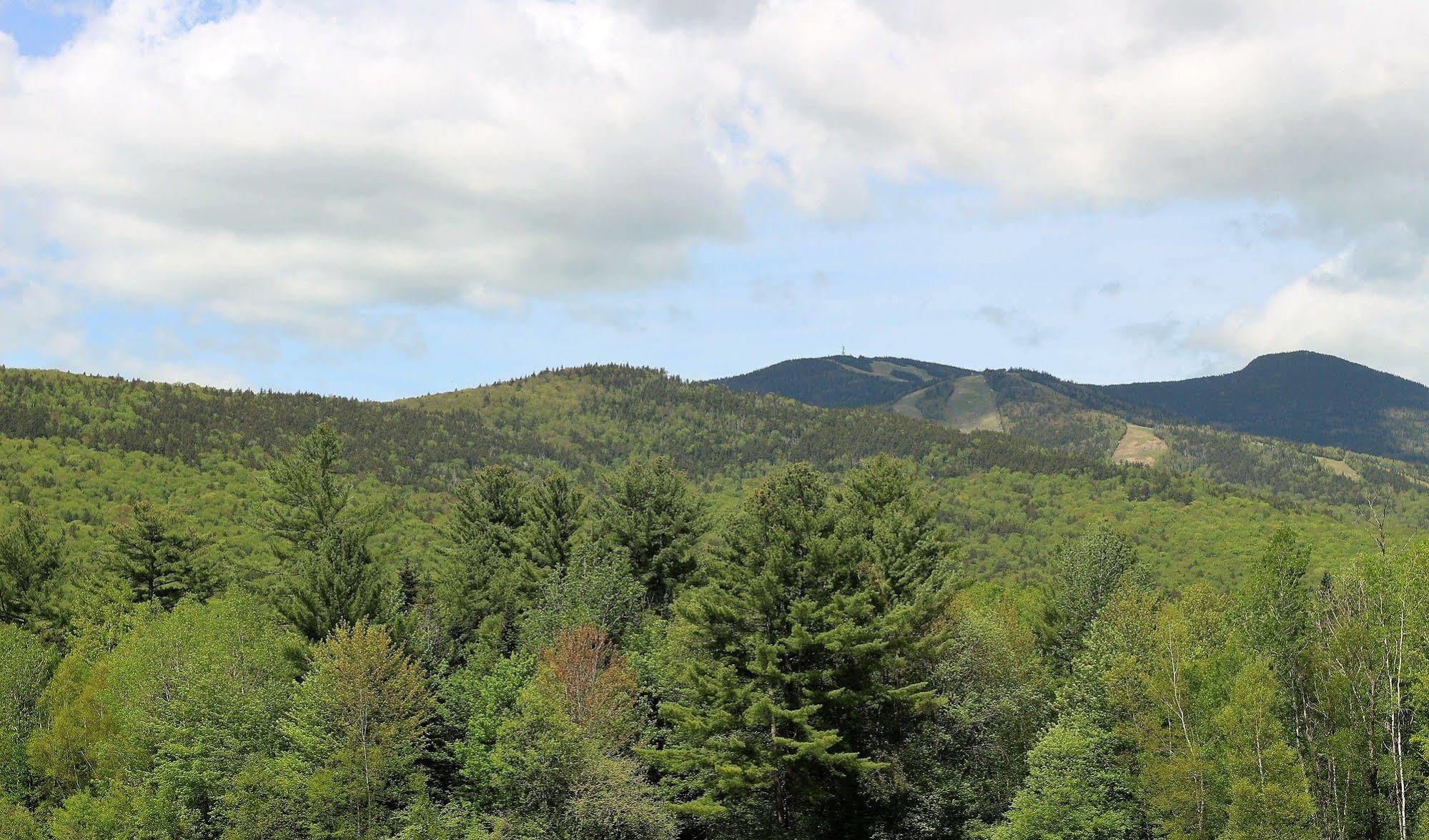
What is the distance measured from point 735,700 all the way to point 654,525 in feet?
68.4

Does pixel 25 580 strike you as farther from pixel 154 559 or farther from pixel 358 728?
pixel 358 728

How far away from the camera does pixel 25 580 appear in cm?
7700

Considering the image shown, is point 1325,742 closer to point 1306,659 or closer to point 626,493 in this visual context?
point 1306,659

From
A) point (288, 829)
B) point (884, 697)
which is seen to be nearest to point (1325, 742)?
point (884, 697)

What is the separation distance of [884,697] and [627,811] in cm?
1286

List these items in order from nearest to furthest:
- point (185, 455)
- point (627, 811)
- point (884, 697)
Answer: point (627, 811), point (884, 697), point (185, 455)

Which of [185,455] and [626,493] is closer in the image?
[626,493]

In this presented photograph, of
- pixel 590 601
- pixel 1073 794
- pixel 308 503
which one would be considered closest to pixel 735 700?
pixel 590 601

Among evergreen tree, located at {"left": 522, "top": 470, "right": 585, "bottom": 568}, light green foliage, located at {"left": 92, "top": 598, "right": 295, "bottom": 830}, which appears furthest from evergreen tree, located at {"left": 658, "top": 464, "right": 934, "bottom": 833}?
evergreen tree, located at {"left": 522, "top": 470, "right": 585, "bottom": 568}

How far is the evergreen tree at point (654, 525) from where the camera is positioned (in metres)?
63.8

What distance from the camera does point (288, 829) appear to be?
45.3 meters

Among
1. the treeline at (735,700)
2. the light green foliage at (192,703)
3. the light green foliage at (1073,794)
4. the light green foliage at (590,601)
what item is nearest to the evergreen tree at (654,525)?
the treeline at (735,700)

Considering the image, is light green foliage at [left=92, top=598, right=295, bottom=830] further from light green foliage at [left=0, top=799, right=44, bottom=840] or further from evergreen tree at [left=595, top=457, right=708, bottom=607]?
evergreen tree at [left=595, top=457, right=708, bottom=607]

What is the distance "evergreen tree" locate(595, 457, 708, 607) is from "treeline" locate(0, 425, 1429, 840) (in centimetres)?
23
